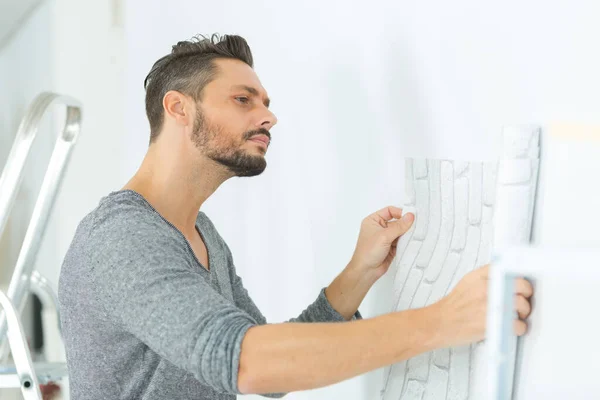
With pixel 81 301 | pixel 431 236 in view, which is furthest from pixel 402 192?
pixel 81 301

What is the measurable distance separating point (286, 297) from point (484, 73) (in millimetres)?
843

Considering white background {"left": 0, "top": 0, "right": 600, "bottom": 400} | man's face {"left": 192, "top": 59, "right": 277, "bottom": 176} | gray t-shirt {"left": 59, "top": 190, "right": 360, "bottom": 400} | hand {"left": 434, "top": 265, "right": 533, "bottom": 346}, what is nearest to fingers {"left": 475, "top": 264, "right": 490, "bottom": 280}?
hand {"left": 434, "top": 265, "right": 533, "bottom": 346}

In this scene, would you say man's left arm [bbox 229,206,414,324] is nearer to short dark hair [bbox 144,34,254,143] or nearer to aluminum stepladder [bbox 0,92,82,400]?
short dark hair [bbox 144,34,254,143]

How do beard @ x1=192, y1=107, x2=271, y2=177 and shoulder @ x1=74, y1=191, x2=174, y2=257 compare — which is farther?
beard @ x1=192, y1=107, x2=271, y2=177

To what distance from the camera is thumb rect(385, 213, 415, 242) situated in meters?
1.39

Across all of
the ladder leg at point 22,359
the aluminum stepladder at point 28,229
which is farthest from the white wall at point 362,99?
the ladder leg at point 22,359

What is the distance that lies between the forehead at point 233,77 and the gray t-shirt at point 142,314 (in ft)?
0.92

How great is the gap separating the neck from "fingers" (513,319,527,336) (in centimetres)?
71

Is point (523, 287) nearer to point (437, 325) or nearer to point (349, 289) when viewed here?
point (437, 325)

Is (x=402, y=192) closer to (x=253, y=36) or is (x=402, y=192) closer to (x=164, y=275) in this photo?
(x=164, y=275)

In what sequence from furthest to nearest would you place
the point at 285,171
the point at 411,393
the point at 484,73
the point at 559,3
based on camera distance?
1. the point at 285,171
2. the point at 411,393
3. the point at 484,73
4. the point at 559,3

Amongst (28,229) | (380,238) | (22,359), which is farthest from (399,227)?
(28,229)

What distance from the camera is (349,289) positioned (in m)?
1.53

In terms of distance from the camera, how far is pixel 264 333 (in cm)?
108
